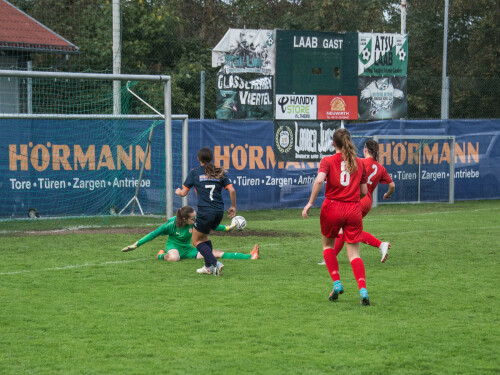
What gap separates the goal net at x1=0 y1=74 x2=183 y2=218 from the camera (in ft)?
54.9

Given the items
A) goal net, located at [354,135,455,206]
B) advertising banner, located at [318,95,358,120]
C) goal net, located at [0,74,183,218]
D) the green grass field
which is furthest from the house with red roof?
goal net, located at [354,135,455,206]

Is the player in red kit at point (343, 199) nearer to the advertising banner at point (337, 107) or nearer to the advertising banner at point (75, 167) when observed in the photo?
the advertising banner at point (75, 167)

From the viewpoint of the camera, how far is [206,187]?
381 inches

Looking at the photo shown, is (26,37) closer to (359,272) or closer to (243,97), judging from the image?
(243,97)

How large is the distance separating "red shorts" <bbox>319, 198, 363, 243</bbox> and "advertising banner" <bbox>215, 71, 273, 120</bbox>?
1186 centimetres

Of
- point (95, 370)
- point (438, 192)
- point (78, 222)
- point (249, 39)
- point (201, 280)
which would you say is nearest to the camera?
point (95, 370)

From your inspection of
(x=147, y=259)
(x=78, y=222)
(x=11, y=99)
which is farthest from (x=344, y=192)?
(x=11, y=99)

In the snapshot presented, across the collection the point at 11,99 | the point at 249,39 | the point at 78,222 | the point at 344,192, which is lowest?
the point at 78,222

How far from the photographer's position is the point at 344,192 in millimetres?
7656

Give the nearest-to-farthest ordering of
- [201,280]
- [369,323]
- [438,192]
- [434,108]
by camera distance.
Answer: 1. [369,323]
2. [201,280]
3. [438,192]
4. [434,108]

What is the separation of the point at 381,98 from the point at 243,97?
170 inches

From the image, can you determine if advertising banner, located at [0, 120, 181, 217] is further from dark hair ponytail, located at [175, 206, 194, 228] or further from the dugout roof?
dark hair ponytail, located at [175, 206, 194, 228]

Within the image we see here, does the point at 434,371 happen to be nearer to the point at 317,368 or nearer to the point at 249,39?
the point at 317,368

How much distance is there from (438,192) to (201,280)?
48.4 ft
